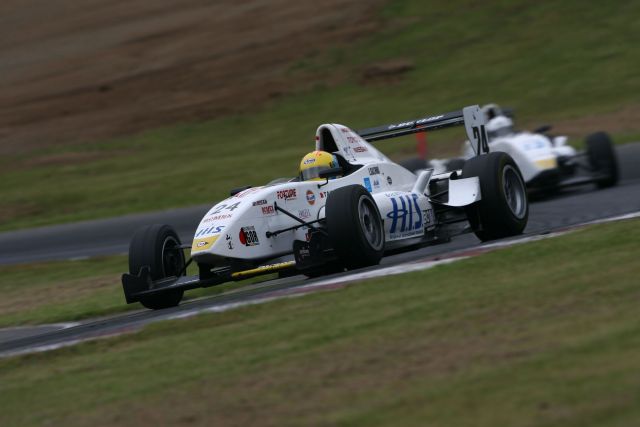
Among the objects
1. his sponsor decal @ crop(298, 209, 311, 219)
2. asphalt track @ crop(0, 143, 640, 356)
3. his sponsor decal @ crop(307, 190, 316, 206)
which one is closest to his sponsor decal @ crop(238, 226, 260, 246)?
asphalt track @ crop(0, 143, 640, 356)

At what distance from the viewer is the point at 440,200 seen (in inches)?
505

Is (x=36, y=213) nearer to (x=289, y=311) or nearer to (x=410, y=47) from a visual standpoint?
(x=410, y=47)

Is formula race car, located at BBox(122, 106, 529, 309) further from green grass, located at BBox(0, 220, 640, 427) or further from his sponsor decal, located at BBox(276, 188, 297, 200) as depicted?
green grass, located at BBox(0, 220, 640, 427)

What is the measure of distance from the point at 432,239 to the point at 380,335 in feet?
17.6

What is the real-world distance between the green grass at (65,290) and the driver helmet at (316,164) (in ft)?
5.92

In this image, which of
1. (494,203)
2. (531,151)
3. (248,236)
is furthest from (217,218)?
(531,151)

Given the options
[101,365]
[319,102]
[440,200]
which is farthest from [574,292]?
[319,102]

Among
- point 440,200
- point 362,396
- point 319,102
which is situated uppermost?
point 319,102

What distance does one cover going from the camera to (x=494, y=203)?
11.9 m

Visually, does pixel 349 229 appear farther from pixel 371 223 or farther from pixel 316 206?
pixel 316 206

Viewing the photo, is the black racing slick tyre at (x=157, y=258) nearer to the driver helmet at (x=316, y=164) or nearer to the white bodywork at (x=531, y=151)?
the driver helmet at (x=316, y=164)

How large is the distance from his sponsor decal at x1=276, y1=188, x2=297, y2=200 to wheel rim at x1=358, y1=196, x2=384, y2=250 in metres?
0.74

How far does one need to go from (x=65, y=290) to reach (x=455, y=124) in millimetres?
5549

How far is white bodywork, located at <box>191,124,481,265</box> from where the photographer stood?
10.5 m
